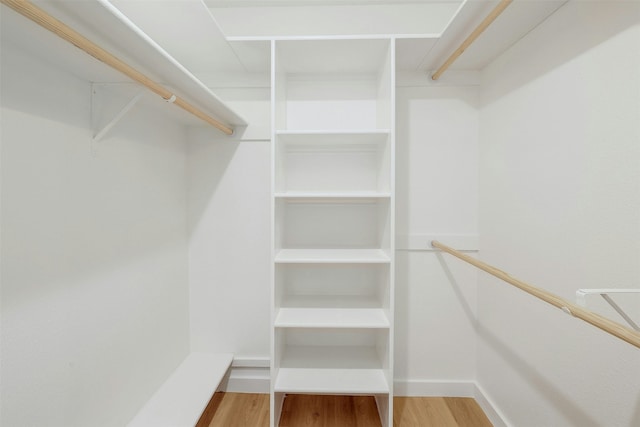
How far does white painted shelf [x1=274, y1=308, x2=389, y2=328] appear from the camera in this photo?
1.51 metres

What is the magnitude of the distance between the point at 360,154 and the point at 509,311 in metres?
1.14

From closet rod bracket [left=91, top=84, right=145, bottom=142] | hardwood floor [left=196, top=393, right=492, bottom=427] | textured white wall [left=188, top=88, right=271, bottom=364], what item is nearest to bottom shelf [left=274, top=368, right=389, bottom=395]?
hardwood floor [left=196, top=393, right=492, bottom=427]

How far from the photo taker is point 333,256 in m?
1.61

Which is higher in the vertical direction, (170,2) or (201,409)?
(170,2)

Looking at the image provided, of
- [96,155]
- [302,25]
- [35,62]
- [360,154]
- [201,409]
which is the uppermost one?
[302,25]

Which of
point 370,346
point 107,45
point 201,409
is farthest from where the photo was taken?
point 370,346

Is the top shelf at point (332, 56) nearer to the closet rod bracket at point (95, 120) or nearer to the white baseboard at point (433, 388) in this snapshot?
the closet rod bracket at point (95, 120)

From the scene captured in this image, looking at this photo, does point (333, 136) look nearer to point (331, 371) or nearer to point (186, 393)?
point (331, 371)

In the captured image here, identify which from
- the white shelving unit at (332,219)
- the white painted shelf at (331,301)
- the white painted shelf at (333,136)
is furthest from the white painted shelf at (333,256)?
the white painted shelf at (333,136)

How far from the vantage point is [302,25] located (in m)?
1.89

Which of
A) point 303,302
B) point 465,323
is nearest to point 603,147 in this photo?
point 465,323

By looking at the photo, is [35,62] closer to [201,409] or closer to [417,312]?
[201,409]

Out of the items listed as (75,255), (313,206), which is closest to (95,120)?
(75,255)

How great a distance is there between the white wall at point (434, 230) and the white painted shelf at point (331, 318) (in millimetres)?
337
